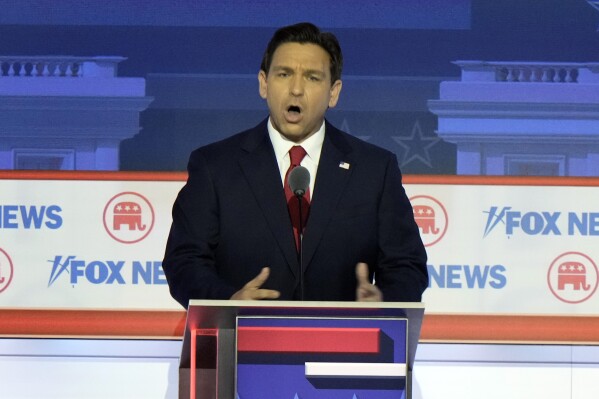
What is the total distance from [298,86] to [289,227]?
379 millimetres

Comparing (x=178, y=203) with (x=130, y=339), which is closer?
(x=178, y=203)

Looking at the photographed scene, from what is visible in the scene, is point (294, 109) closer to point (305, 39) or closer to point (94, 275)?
point (305, 39)

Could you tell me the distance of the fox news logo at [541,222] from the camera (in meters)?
4.40

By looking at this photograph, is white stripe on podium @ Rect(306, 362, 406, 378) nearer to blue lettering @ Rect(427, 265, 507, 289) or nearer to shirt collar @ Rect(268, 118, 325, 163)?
shirt collar @ Rect(268, 118, 325, 163)

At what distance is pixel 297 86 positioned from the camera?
304 centimetres

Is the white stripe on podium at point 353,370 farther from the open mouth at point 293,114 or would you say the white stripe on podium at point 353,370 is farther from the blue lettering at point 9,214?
the blue lettering at point 9,214

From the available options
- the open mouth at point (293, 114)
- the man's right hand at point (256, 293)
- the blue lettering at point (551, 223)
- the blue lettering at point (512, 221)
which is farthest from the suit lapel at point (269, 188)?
the blue lettering at point (551, 223)

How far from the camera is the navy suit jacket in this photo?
9.89ft

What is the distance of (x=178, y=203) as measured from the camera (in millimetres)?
3094

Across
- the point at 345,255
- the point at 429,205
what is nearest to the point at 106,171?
the point at 429,205

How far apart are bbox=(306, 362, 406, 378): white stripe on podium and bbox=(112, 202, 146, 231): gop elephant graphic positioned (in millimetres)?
2130

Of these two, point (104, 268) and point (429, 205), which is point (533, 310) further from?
point (104, 268)

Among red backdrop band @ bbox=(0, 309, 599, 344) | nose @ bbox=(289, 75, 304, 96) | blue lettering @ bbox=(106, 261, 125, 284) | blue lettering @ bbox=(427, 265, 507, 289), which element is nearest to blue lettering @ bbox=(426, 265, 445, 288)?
blue lettering @ bbox=(427, 265, 507, 289)

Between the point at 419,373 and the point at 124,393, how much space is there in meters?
1.14
